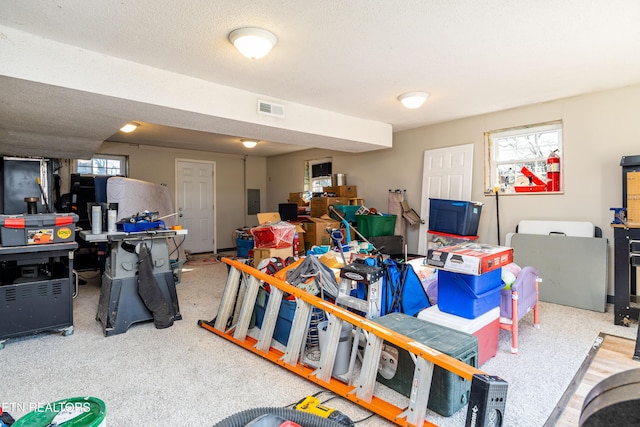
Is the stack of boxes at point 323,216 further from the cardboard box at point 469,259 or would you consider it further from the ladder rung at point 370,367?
the ladder rung at point 370,367

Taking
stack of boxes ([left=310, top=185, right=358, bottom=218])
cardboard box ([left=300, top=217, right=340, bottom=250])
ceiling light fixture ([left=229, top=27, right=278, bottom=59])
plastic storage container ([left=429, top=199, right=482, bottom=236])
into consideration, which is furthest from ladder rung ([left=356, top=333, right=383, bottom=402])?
stack of boxes ([left=310, top=185, right=358, bottom=218])

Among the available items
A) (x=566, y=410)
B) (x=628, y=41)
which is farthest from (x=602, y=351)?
(x=628, y=41)

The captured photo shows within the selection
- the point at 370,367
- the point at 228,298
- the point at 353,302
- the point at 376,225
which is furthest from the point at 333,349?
the point at 376,225

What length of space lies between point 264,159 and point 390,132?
180 inches

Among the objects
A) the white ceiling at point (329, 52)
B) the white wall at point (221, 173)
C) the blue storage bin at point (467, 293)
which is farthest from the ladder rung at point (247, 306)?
the white wall at point (221, 173)

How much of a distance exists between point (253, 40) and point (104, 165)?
19.5ft

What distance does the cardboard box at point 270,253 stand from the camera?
458cm

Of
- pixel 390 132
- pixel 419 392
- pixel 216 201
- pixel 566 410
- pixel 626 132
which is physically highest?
pixel 390 132

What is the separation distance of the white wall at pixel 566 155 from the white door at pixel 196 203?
4.35 m

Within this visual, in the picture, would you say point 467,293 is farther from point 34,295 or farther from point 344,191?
point 344,191

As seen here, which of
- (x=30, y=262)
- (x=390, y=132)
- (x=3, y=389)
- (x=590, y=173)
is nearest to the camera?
(x=3, y=389)

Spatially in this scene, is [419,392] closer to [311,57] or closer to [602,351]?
[602,351]

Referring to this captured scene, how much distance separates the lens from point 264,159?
9.24 m

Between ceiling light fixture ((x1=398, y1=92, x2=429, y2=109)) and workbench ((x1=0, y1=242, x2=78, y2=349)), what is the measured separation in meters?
3.82
